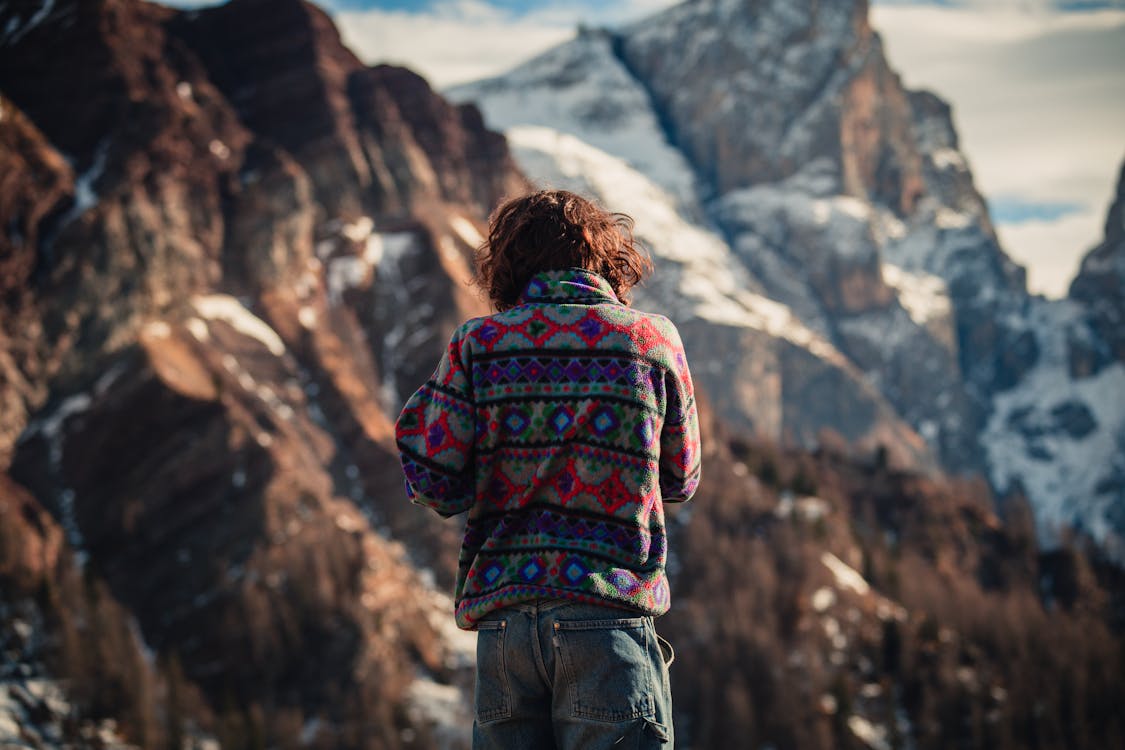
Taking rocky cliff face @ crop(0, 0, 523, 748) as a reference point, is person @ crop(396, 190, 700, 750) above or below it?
below

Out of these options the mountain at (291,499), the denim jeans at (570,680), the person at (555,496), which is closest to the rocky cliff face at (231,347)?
the mountain at (291,499)

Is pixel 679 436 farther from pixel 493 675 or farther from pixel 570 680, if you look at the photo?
pixel 493 675

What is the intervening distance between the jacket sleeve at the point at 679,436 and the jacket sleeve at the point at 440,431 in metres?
0.83

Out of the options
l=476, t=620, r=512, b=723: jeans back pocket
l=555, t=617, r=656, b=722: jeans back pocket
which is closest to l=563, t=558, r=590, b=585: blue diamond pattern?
l=555, t=617, r=656, b=722: jeans back pocket

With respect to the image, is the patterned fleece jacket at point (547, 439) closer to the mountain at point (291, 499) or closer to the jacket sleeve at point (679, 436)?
the jacket sleeve at point (679, 436)

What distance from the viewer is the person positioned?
463 cm

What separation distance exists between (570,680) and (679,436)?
1.12 m

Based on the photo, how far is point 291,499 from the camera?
292ft

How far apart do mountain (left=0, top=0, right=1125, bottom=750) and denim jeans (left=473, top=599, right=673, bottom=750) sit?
68609mm

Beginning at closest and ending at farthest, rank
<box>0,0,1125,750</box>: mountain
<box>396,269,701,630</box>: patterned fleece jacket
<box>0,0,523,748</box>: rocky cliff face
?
<box>396,269,701,630</box>: patterned fleece jacket < <box>0,0,1125,750</box>: mountain < <box>0,0,523,748</box>: rocky cliff face

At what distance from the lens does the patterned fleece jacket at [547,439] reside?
4715 mm

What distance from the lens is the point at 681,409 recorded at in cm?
497

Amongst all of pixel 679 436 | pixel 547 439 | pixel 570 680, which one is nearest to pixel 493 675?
pixel 570 680

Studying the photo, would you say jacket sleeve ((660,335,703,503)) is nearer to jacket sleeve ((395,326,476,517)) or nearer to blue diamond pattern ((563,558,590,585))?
blue diamond pattern ((563,558,590,585))
